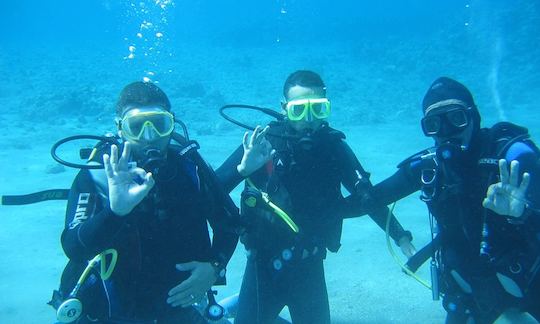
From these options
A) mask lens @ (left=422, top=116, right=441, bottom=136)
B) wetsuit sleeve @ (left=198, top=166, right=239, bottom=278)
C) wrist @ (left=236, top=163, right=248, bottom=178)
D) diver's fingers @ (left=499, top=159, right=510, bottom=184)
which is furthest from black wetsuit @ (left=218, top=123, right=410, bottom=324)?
diver's fingers @ (left=499, top=159, right=510, bottom=184)

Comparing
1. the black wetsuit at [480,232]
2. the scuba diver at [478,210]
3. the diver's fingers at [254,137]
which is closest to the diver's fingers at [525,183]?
the scuba diver at [478,210]

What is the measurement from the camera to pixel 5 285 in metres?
6.24

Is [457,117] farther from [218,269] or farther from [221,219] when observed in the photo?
[218,269]

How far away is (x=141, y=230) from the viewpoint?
9.77 ft

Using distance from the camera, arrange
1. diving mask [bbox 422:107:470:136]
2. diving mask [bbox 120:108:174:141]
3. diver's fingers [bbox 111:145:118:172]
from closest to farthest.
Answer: diver's fingers [bbox 111:145:118:172] → diving mask [bbox 120:108:174:141] → diving mask [bbox 422:107:470:136]

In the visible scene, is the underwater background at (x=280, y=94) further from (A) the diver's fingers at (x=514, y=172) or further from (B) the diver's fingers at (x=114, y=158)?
(B) the diver's fingers at (x=114, y=158)

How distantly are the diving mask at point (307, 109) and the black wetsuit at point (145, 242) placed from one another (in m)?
1.22

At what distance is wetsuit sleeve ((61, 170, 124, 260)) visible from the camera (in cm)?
262

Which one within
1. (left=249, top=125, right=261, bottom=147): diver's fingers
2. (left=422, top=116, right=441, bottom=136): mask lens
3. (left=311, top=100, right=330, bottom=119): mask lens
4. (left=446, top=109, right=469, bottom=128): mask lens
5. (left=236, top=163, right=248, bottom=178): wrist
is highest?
(left=446, top=109, right=469, bottom=128): mask lens

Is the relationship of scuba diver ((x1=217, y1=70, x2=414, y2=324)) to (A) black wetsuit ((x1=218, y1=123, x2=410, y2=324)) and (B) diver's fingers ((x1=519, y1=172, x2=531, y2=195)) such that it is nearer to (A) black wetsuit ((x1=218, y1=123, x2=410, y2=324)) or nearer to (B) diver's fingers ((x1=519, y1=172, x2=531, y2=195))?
(A) black wetsuit ((x1=218, y1=123, x2=410, y2=324))

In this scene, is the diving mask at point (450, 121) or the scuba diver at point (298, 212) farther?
the scuba diver at point (298, 212)

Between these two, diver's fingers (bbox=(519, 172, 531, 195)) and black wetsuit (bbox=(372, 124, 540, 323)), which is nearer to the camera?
diver's fingers (bbox=(519, 172, 531, 195))

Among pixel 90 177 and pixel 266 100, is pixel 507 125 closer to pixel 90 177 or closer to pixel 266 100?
pixel 90 177

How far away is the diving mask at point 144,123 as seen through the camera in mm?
3008
